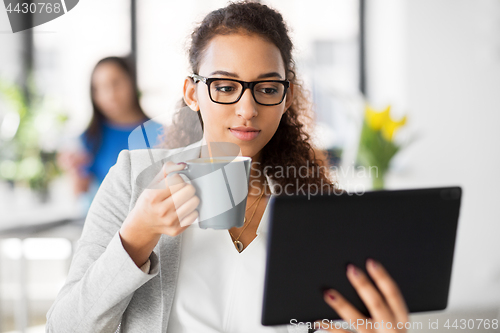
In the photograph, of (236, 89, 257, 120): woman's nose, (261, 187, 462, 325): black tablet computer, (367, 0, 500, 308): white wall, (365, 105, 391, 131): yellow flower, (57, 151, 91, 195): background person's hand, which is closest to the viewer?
(261, 187, 462, 325): black tablet computer

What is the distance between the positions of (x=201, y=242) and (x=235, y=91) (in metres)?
0.30

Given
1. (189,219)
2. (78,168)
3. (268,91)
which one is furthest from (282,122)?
(78,168)

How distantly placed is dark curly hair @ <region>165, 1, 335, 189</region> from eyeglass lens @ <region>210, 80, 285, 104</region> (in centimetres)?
10

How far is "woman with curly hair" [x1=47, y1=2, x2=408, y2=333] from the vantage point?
68 centimetres

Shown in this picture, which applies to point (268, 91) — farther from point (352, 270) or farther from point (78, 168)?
point (78, 168)

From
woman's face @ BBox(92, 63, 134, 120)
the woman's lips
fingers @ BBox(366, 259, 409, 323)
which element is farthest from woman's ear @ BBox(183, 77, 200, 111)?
fingers @ BBox(366, 259, 409, 323)

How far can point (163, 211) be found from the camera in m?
0.60

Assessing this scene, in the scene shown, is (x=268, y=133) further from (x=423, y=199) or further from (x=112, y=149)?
(x=112, y=149)

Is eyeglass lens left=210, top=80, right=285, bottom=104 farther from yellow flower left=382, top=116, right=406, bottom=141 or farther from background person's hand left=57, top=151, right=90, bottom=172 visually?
yellow flower left=382, top=116, right=406, bottom=141

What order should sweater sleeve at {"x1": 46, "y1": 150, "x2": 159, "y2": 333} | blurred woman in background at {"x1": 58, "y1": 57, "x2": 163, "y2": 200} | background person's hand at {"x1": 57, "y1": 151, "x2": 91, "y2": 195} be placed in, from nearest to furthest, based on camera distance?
sweater sleeve at {"x1": 46, "y1": 150, "x2": 159, "y2": 333}
blurred woman in background at {"x1": 58, "y1": 57, "x2": 163, "y2": 200}
background person's hand at {"x1": 57, "y1": 151, "x2": 91, "y2": 195}

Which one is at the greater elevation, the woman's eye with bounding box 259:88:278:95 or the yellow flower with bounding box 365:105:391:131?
the woman's eye with bounding box 259:88:278:95

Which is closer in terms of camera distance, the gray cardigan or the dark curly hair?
the gray cardigan

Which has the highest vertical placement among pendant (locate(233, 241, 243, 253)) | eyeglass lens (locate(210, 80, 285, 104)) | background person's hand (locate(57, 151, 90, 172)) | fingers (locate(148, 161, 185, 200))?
eyeglass lens (locate(210, 80, 285, 104))

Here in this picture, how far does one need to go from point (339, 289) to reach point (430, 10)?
7.83ft
